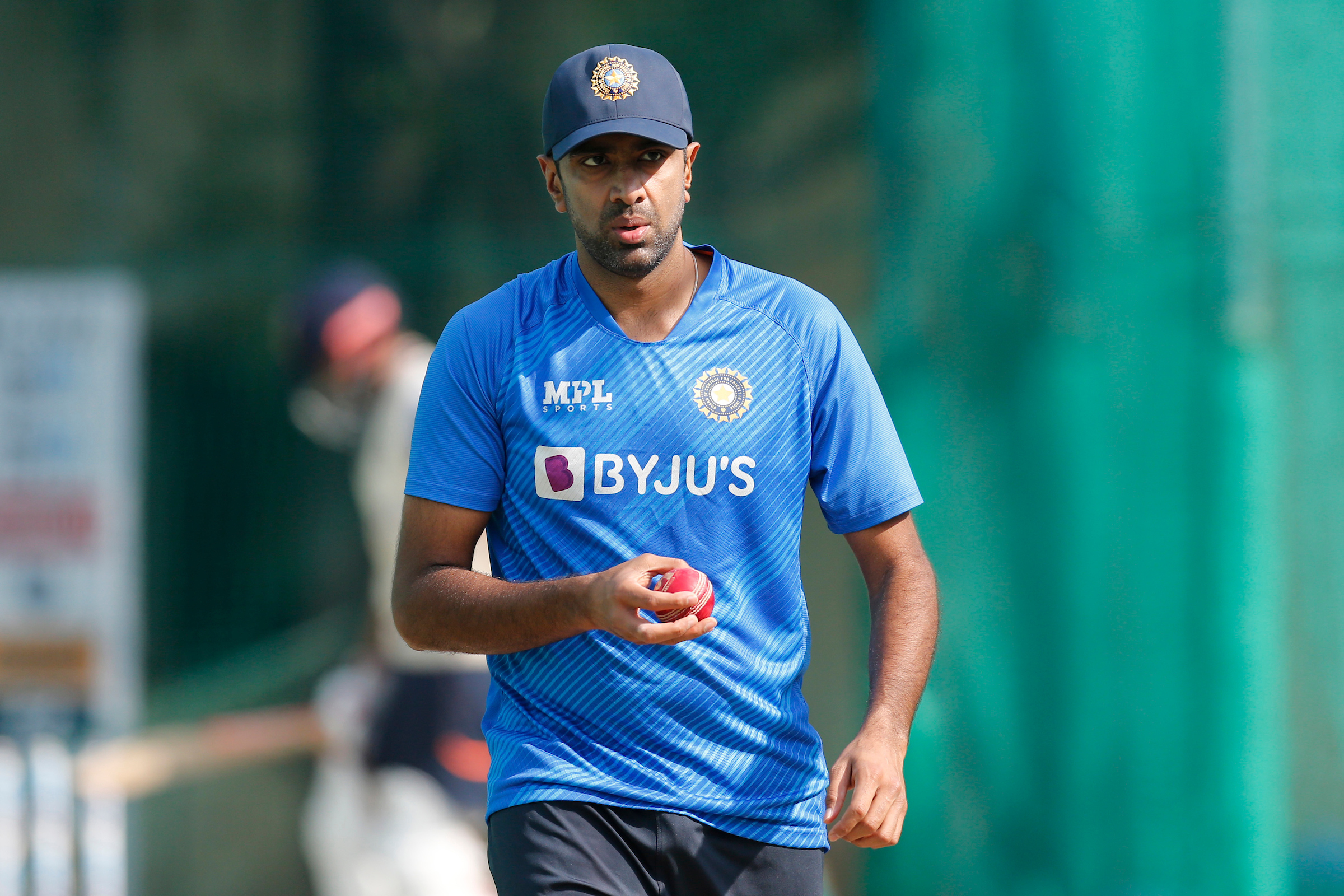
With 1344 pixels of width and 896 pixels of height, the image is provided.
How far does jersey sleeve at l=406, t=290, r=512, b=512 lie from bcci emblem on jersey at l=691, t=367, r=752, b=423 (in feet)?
1.06

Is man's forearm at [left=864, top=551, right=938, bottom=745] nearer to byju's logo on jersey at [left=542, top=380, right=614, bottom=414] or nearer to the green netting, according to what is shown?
byju's logo on jersey at [left=542, top=380, right=614, bottom=414]

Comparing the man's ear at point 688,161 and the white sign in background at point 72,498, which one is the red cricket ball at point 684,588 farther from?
the white sign in background at point 72,498

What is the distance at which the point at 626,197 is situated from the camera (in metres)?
2.42

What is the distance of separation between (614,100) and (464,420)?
559 mm

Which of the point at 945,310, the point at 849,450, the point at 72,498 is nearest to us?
the point at 849,450

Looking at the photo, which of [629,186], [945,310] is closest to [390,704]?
[945,310]

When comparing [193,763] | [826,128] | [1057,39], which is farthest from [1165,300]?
[193,763]

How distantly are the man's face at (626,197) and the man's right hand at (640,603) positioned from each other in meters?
0.58

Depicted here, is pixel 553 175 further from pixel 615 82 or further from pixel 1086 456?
pixel 1086 456

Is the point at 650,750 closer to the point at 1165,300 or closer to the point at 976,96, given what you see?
the point at 1165,300

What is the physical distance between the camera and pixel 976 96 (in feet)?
16.1

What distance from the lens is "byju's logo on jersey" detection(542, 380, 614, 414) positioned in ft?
7.94

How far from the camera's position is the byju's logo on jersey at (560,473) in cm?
239

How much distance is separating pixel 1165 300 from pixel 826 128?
1.53 m
